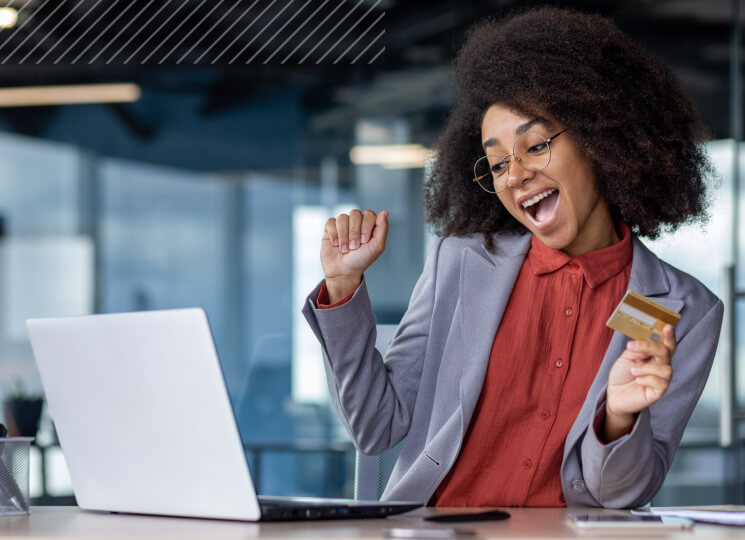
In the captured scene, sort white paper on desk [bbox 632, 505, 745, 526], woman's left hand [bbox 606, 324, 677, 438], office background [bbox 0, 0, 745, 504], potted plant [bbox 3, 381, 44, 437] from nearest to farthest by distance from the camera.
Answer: white paper on desk [bbox 632, 505, 745, 526]
woman's left hand [bbox 606, 324, 677, 438]
potted plant [bbox 3, 381, 44, 437]
office background [bbox 0, 0, 745, 504]

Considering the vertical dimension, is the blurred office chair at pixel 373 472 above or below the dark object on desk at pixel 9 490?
below

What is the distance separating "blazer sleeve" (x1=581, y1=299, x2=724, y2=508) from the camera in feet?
5.03

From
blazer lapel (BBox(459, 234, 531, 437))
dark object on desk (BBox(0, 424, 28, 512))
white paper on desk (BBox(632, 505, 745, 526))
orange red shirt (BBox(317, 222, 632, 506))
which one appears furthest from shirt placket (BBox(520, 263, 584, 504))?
dark object on desk (BBox(0, 424, 28, 512))

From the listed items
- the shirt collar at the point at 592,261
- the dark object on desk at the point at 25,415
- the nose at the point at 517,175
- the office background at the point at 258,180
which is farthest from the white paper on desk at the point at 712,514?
the dark object on desk at the point at 25,415

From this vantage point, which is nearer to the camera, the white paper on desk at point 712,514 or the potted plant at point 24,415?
the white paper on desk at point 712,514

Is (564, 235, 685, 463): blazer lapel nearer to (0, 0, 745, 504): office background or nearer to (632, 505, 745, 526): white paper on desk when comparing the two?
(632, 505, 745, 526): white paper on desk

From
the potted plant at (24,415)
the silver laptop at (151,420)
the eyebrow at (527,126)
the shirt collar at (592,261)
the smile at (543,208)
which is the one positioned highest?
the eyebrow at (527,126)

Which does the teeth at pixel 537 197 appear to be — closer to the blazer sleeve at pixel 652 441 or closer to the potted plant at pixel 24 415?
the blazer sleeve at pixel 652 441

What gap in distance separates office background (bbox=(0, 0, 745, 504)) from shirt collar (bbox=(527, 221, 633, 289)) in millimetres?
2379

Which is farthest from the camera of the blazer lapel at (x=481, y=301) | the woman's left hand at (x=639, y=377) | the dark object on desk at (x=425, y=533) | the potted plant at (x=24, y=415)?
the potted plant at (x=24, y=415)

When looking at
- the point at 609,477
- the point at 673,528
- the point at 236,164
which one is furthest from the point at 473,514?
the point at 236,164

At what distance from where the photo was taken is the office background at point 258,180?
13.9 feet

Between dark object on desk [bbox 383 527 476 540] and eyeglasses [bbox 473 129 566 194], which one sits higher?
eyeglasses [bbox 473 129 566 194]

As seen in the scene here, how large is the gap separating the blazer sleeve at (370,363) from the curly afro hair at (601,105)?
0.24 meters
